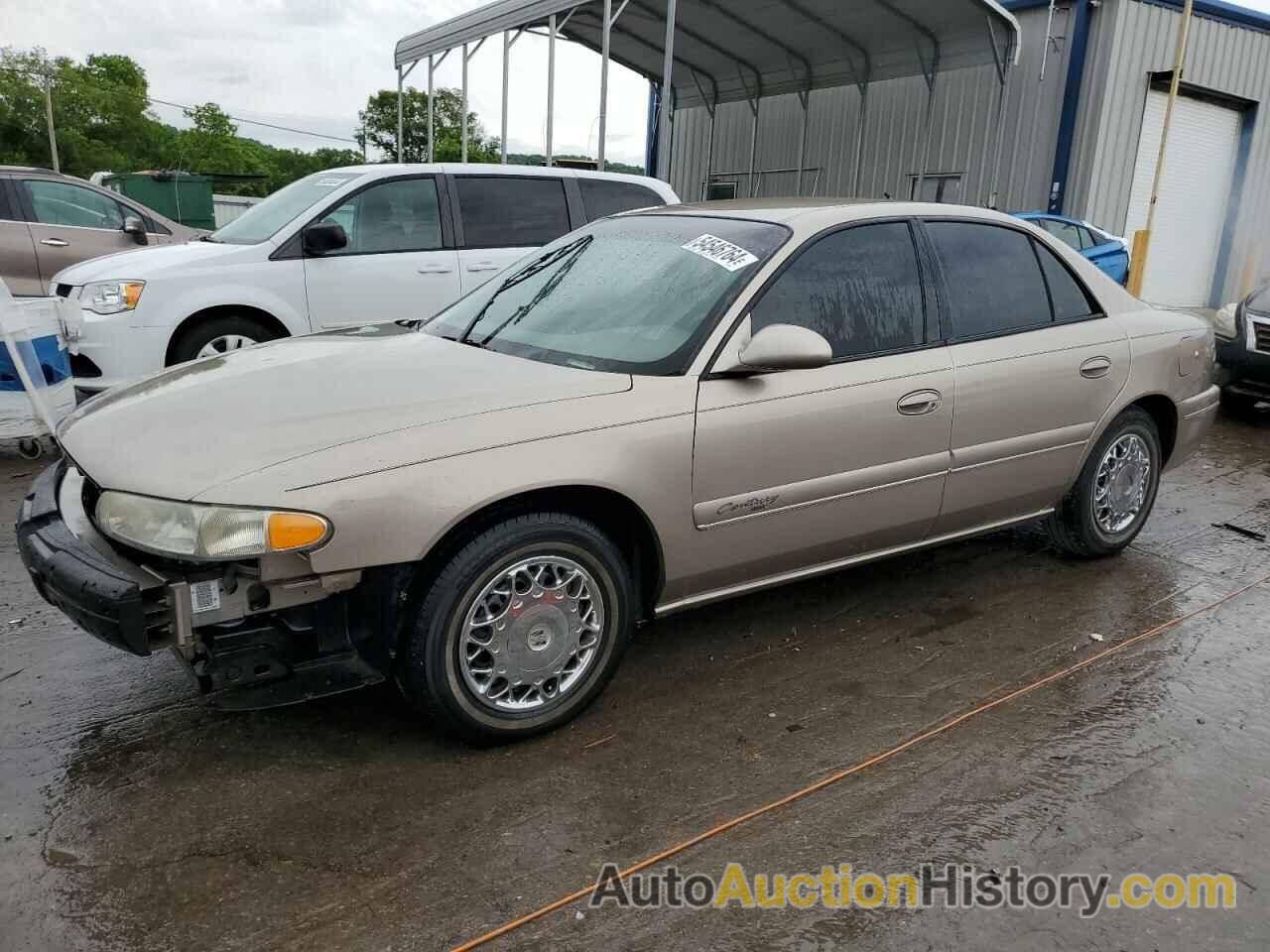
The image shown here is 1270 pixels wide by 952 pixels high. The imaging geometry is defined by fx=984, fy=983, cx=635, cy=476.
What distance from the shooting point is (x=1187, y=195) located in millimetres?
17141

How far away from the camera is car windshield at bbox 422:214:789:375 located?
3.32 metres

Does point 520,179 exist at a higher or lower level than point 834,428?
higher

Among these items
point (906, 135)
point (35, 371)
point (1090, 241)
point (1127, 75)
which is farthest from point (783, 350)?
point (906, 135)

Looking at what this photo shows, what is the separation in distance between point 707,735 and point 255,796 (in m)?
1.34

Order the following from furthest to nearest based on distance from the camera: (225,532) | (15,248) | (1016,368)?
(15,248), (1016,368), (225,532)

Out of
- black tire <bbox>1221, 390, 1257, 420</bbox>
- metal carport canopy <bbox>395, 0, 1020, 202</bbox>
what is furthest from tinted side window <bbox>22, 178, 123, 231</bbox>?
black tire <bbox>1221, 390, 1257, 420</bbox>

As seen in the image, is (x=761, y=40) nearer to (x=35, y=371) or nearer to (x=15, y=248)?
(x=15, y=248)

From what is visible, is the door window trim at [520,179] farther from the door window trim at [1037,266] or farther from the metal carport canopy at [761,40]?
the metal carport canopy at [761,40]

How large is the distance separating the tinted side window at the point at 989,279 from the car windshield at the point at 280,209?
4.43 m

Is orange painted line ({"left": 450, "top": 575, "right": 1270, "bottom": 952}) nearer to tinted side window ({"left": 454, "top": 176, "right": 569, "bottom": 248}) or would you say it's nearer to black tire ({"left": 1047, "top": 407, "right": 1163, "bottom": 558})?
black tire ({"left": 1047, "top": 407, "right": 1163, "bottom": 558})

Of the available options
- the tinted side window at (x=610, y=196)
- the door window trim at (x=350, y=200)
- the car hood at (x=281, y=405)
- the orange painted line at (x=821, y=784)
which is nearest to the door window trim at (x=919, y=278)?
the car hood at (x=281, y=405)

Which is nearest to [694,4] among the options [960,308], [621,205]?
[621,205]

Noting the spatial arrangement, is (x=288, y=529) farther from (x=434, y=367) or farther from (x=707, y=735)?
(x=707, y=735)

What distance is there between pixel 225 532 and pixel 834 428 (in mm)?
1999
